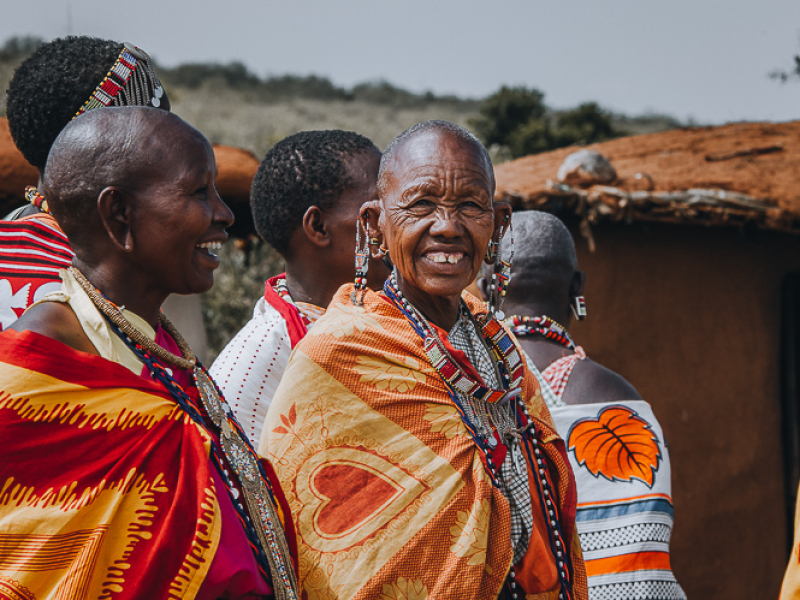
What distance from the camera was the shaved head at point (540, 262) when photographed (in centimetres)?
340

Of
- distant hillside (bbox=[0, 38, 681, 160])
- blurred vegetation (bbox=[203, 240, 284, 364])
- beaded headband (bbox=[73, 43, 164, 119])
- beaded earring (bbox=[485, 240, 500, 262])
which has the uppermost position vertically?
beaded headband (bbox=[73, 43, 164, 119])

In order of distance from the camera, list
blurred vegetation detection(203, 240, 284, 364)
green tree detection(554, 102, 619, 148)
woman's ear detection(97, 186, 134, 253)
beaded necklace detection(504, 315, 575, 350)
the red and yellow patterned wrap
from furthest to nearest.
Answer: green tree detection(554, 102, 619, 148)
blurred vegetation detection(203, 240, 284, 364)
beaded necklace detection(504, 315, 575, 350)
woman's ear detection(97, 186, 134, 253)
the red and yellow patterned wrap

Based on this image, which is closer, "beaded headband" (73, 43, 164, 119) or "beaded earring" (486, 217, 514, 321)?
"beaded earring" (486, 217, 514, 321)

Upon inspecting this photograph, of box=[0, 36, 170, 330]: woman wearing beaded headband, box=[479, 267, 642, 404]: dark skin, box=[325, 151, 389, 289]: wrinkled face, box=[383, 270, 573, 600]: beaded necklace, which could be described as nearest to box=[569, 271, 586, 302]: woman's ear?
box=[479, 267, 642, 404]: dark skin

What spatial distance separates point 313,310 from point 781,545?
4758 mm

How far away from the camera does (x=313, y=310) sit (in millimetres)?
3041

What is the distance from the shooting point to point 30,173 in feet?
17.8

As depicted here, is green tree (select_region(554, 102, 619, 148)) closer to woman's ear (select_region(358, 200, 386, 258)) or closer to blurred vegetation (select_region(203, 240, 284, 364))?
blurred vegetation (select_region(203, 240, 284, 364))

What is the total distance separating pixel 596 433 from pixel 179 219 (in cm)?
180

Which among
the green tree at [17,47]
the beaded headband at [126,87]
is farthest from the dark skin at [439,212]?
the green tree at [17,47]

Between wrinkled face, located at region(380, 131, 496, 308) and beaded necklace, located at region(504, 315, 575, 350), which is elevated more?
wrinkled face, located at region(380, 131, 496, 308)

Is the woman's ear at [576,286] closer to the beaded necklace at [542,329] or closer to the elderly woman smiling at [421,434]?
the beaded necklace at [542,329]

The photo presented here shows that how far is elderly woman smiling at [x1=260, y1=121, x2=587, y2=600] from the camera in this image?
2096mm

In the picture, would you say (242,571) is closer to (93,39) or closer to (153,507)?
(153,507)
